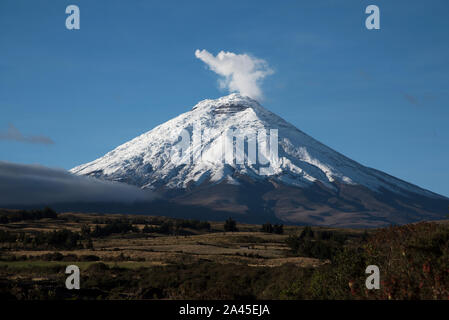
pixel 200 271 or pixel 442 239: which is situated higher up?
pixel 442 239

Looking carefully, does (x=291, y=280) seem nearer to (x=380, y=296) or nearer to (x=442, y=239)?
(x=442, y=239)

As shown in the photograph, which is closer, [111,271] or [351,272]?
[351,272]

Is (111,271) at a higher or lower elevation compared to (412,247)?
lower

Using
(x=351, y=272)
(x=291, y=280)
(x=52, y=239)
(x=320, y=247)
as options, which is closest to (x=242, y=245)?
(x=320, y=247)

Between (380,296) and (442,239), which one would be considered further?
(442,239)
